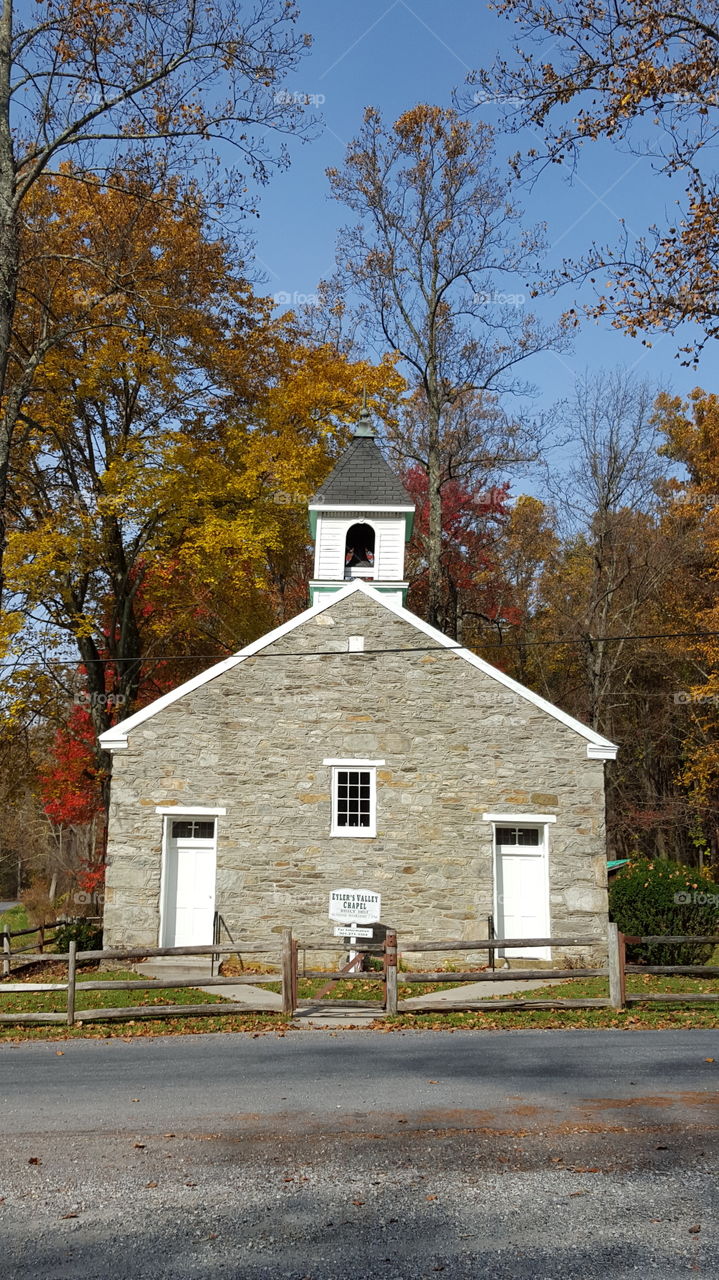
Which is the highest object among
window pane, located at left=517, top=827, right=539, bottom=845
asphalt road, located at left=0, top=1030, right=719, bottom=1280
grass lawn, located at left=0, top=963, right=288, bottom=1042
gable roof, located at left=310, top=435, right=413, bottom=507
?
gable roof, located at left=310, top=435, right=413, bottom=507

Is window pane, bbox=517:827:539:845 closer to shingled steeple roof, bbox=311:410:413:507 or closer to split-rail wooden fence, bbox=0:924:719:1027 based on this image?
split-rail wooden fence, bbox=0:924:719:1027

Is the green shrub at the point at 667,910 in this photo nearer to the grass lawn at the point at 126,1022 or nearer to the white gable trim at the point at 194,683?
the white gable trim at the point at 194,683

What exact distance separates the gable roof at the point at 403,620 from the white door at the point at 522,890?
1.80 m

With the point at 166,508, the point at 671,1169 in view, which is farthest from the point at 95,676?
the point at 671,1169

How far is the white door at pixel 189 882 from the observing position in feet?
55.0

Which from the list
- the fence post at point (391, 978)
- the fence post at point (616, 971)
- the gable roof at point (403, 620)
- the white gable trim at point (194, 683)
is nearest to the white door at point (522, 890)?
the gable roof at point (403, 620)

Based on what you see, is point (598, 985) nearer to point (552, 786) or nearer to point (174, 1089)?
point (552, 786)

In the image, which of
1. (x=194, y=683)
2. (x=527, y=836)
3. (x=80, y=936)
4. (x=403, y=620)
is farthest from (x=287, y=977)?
(x=80, y=936)

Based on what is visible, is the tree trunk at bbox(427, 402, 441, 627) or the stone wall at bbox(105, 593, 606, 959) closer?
the stone wall at bbox(105, 593, 606, 959)

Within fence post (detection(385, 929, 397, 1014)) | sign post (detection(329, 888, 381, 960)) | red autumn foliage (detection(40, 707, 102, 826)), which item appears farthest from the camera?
red autumn foliage (detection(40, 707, 102, 826))

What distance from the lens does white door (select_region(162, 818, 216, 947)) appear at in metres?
16.8

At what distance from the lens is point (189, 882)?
1694cm

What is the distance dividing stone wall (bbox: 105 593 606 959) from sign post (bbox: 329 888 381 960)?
0.92 m

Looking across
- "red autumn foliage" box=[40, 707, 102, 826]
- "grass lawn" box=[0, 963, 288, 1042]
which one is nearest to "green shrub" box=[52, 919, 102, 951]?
"grass lawn" box=[0, 963, 288, 1042]
